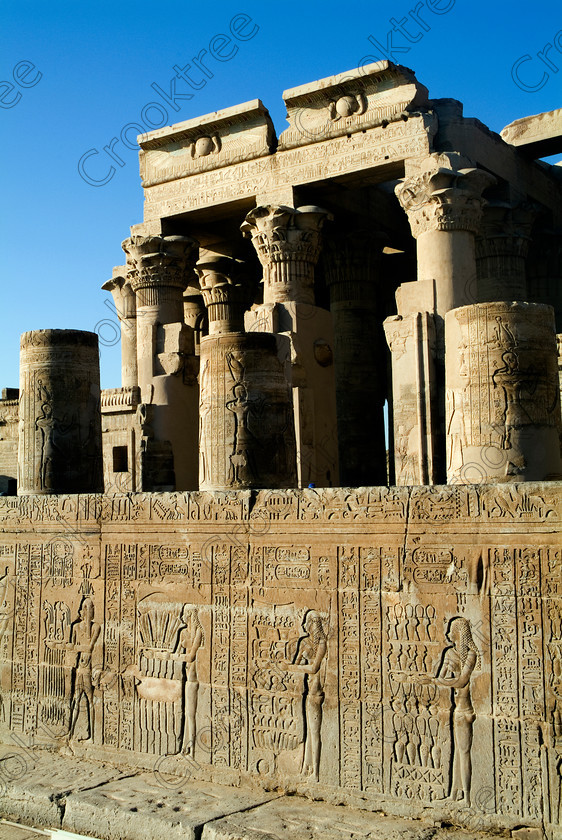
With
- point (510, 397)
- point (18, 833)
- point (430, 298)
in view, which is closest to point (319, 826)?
point (18, 833)

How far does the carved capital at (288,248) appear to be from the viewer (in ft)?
44.6

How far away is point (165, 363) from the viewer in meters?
14.8

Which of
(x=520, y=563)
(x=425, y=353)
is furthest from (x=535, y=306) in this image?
(x=425, y=353)

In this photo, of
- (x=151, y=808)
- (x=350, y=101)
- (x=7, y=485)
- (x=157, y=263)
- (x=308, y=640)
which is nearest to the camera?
(x=151, y=808)

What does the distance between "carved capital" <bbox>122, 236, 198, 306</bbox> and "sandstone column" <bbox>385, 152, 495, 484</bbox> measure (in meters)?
4.13

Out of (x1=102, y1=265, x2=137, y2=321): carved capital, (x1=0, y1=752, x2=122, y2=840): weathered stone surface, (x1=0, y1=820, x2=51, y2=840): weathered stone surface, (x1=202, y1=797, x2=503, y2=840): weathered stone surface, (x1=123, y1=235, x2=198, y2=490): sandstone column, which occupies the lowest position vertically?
(x1=0, y1=820, x2=51, y2=840): weathered stone surface

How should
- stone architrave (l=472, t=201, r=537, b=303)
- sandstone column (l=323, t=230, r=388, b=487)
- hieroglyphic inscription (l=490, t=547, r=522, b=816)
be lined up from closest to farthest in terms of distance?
1. hieroglyphic inscription (l=490, t=547, r=522, b=816)
2. stone architrave (l=472, t=201, r=537, b=303)
3. sandstone column (l=323, t=230, r=388, b=487)

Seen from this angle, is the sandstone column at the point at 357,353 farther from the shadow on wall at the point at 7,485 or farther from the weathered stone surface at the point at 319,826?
the weathered stone surface at the point at 319,826

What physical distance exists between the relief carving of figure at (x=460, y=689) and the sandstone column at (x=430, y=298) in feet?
17.2

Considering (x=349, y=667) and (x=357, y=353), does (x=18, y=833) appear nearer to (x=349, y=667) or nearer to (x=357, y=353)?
(x=349, y=667)

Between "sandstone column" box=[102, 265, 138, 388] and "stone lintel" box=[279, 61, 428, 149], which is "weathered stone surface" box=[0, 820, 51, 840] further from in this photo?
"sandstone column" box=[102, 265, 138, 388]

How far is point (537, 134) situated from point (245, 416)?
8886 millimetres

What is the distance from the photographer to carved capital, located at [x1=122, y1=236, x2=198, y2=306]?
50.0 ft

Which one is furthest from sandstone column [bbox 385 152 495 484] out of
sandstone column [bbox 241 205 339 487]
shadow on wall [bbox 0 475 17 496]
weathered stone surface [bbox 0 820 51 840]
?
shadow on wall [bbox 0 475 17 496]
